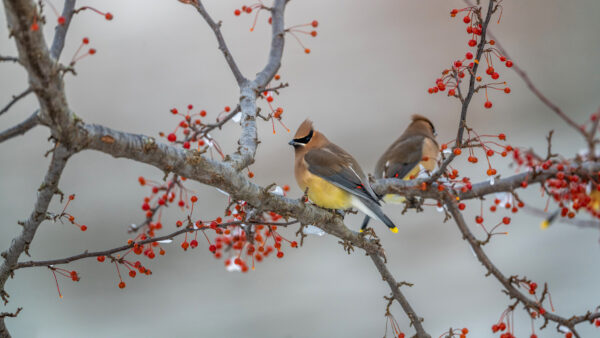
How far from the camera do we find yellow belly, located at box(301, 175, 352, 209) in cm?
242

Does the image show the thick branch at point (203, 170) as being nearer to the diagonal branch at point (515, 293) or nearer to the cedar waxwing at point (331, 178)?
the cedar waxwing at point (331, 178)

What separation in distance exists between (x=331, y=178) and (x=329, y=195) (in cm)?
7

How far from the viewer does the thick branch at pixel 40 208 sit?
139cm

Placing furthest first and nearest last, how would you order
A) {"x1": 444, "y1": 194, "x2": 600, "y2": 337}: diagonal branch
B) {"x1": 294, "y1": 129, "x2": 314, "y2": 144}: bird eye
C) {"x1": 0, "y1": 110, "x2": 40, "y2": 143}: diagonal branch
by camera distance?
{"x1": 294, "y1": 129, "x2": 314, "y2": 144}: bird eye
{"x1": 444, "y1": 194, "x2": 600, "y2": 337}: diagonal branch
{"x1": 0, "y1": 110, "x2": 40, "y2": 143}: diagonal branch

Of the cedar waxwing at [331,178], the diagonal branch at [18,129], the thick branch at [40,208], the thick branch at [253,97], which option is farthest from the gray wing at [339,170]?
the diagonal branch at [18,129]

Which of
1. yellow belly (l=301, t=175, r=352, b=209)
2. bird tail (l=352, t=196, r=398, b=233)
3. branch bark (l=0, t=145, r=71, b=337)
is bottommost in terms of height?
branch bark (l=0, t=145, r=71, b=337)

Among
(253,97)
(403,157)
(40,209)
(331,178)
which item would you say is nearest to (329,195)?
(331,178)

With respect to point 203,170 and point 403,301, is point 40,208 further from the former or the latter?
point 403,301

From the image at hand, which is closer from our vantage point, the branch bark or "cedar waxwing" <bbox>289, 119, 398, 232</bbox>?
the branch bark

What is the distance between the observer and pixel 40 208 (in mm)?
1540

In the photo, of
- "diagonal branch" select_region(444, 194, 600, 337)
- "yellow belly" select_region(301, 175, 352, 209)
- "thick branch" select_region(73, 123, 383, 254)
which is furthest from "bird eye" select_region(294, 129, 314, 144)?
"diagonal branch" select_region(444, 194, 600, 337)

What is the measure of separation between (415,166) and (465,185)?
1.23 metres

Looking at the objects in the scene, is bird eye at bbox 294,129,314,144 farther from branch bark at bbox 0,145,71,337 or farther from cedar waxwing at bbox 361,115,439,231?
branch bark at bbox 0,145,71,337

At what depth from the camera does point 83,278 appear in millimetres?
4438
